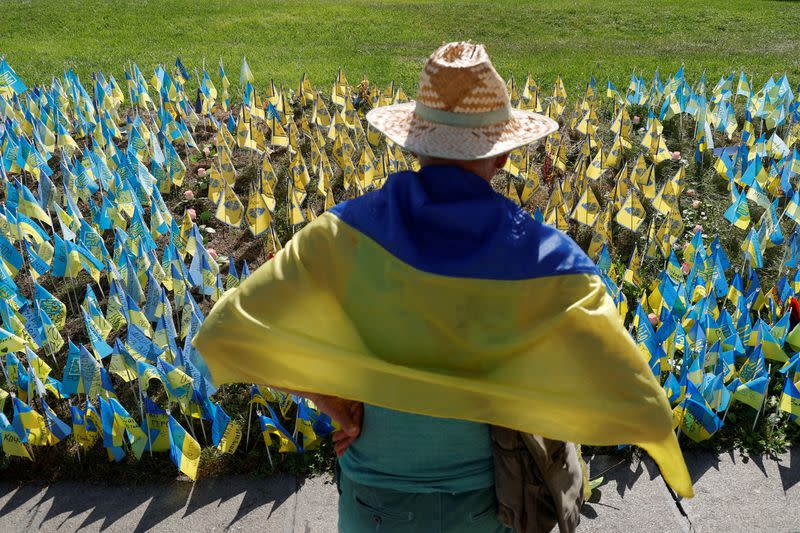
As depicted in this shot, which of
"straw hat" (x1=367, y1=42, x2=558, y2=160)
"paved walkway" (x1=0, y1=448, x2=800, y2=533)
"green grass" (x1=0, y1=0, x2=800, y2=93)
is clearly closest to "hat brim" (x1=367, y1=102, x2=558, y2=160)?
"straw hat" (x1=367, y1=42, x2=558, y2=160)

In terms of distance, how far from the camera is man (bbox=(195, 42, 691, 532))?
1913mm

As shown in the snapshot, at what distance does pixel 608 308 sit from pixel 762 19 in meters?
12.9

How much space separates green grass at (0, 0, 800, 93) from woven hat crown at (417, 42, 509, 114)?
7.64 metres

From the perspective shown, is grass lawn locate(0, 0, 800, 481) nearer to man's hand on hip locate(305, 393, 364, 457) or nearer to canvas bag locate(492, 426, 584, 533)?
canvas bag locate(492, 426, 584, 533)

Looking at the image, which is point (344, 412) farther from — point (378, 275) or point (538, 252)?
point (538, 252)

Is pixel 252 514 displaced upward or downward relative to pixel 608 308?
downward

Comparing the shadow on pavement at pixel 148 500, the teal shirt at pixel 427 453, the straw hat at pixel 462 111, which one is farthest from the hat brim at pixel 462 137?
the shadow on pavement at pixel 148 500

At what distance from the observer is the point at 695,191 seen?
673 cm

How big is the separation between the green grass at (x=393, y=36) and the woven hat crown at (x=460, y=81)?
7.64 meters

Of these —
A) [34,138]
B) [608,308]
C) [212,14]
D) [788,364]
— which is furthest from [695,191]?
[212,14]

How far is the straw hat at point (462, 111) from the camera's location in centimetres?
197

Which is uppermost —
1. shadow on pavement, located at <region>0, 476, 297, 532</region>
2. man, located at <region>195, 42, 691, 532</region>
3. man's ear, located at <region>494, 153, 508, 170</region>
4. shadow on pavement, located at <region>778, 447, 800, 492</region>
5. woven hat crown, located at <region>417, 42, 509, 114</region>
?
woven hat crown, located at <region>417, 42, 509, 114</region>

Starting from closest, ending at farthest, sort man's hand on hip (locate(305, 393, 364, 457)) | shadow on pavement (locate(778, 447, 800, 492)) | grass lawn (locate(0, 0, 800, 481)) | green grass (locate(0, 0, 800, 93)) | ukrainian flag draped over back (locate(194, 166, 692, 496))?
ukrainian flag draped over back (locate(194, 166, 692, 496)) → man's hand on hip (locate(305, 393, 364, 457)) → shadow on pavement (locate(778, 447, 800, 492)) → grass lawn (locate(0, 0, 800, 481)) → green grass (locate(0, 0, 800, 93))

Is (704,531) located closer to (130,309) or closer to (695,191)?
(130,309)
